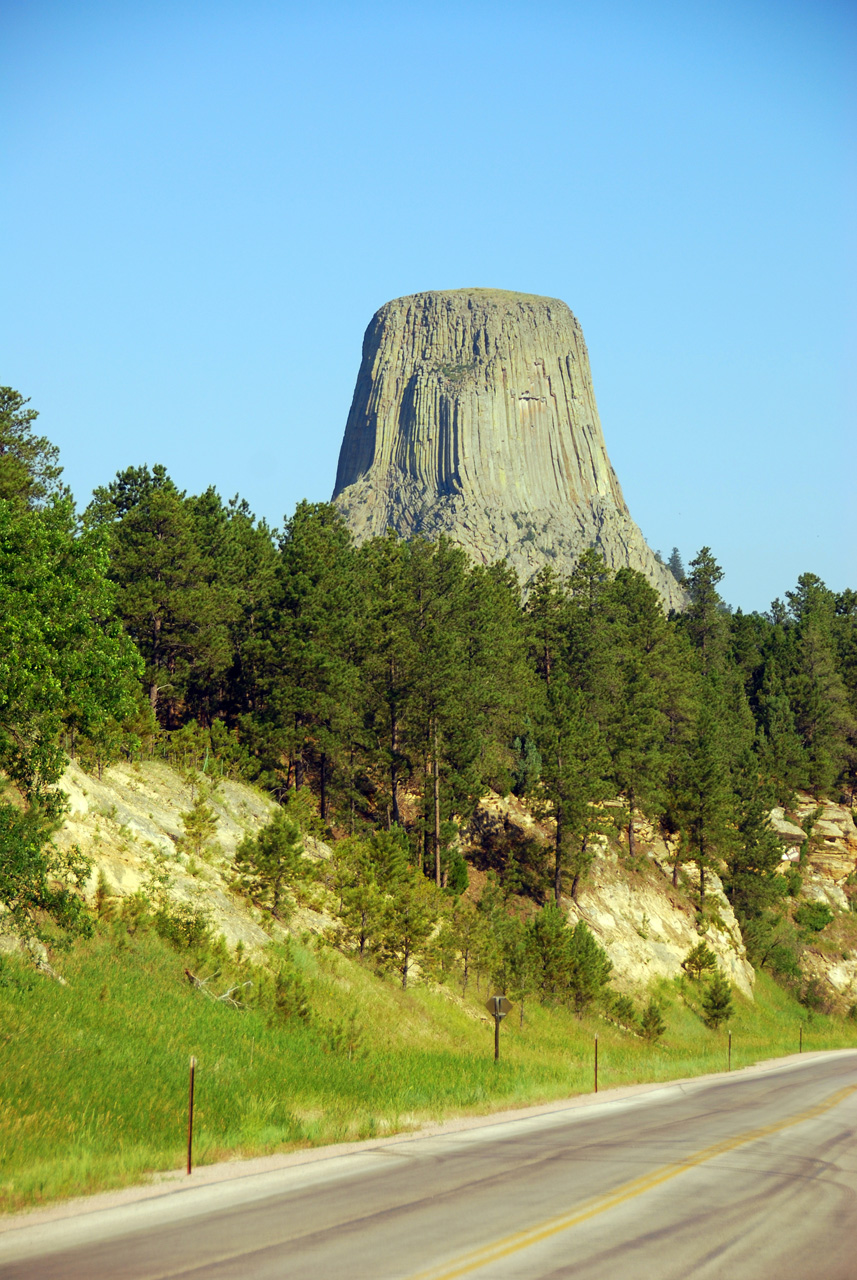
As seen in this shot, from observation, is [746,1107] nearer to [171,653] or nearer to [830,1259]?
[830,1259]

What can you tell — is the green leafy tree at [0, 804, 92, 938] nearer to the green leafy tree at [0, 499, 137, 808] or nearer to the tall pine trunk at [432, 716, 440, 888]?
the green leafy tree at [0, 499, 137, 808]

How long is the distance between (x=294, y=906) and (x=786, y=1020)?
4144 cm

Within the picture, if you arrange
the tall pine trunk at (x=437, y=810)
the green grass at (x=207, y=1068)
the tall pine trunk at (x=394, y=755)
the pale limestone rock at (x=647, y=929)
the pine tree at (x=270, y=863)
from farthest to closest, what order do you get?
the pale limestone rock at (x=647, y=929) < the tall pine trunk at (x=394, y=755) < the tall pine trunk at (x=437, y=810) < the pine tree at (x=270, y=863) < the green grass at (x=207, y=1068)

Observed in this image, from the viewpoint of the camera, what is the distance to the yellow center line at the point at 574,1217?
9813 millimetres

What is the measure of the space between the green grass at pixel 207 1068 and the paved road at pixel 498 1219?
1563 millimetres

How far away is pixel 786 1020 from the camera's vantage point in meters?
61.3

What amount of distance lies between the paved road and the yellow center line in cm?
3

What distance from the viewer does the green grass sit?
14219 millimetres

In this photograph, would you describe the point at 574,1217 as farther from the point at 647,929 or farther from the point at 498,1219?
the point at 647,929

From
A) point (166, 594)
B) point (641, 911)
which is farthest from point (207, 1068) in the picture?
point (641, 911)

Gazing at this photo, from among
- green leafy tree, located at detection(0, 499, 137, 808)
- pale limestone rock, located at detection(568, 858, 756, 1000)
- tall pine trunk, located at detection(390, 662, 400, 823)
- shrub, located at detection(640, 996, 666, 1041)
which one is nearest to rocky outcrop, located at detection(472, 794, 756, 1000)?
pale limestone rock, located at detection(568, 858, 756, 1000)

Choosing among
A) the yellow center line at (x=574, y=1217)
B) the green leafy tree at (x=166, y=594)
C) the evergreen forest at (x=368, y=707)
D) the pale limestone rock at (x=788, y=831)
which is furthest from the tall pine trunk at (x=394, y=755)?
the pale limestone rock at (x=788, y=831)

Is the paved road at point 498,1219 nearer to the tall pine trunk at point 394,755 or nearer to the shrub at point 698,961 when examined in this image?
the tall pine trunk at point 394,755

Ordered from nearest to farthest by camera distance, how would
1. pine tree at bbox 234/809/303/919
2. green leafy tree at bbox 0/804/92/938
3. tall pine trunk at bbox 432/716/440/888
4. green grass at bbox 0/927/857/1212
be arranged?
green grass at bbox 0/927/857/1212
green leafy tree at bbox 0/804/92/938
pine tree at bbox 234/809/303/919
tall pine trunk at bbox 432/716/440/888
